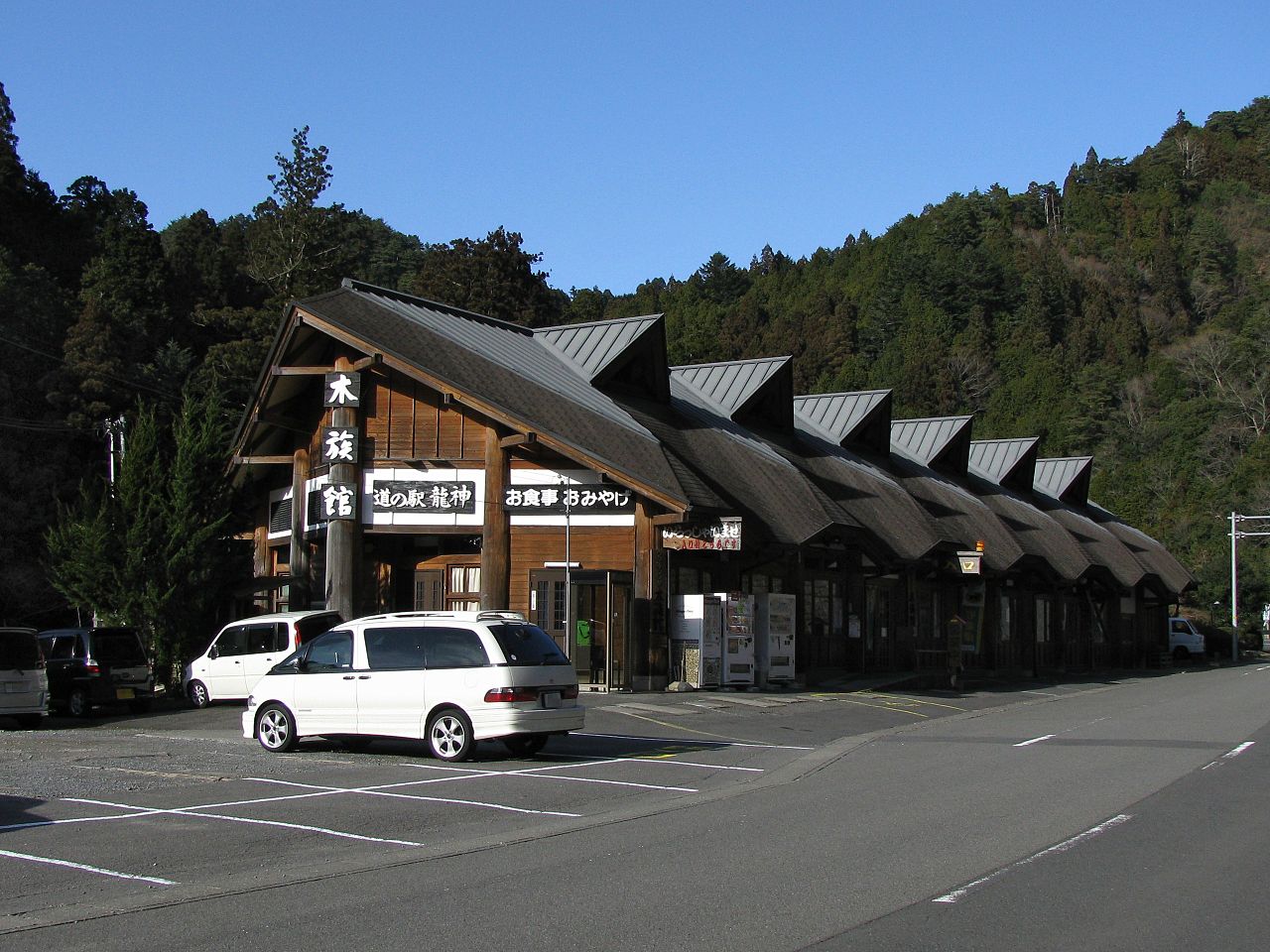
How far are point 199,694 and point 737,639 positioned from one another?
36.4ft

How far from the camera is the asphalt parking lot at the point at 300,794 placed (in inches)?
380

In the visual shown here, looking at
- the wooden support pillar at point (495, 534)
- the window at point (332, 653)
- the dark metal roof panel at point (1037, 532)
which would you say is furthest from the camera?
the dark metal roof panel at point (1037, 532)

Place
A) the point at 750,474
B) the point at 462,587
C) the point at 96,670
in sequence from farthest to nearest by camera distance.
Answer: the point at 750,474, the point at 462,587, the point at 96,670

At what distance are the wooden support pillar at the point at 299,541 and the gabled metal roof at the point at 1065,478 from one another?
120 ft

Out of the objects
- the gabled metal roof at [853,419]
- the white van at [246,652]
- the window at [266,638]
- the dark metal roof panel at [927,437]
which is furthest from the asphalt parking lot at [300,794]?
the dark metal roof panel at [927,437]

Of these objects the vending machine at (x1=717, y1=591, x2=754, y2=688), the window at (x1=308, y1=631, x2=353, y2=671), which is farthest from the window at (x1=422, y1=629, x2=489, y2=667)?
the vending machine at (x1=717, y1=591, x2=754, y2=688)

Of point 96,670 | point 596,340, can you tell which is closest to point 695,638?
point 596,340

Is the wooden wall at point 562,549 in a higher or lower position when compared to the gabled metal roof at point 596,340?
lower

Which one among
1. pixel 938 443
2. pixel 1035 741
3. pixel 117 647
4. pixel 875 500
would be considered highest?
pixel 938 443

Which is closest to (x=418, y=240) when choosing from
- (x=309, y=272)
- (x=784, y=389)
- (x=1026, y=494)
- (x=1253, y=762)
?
(x=309, y=272)

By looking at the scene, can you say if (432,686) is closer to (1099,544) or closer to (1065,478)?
(1099,544)

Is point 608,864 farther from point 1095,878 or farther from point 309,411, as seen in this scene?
point 309,411

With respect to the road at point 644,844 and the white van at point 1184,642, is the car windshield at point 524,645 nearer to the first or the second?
the road at point 644,844

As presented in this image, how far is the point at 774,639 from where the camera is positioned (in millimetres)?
30094
